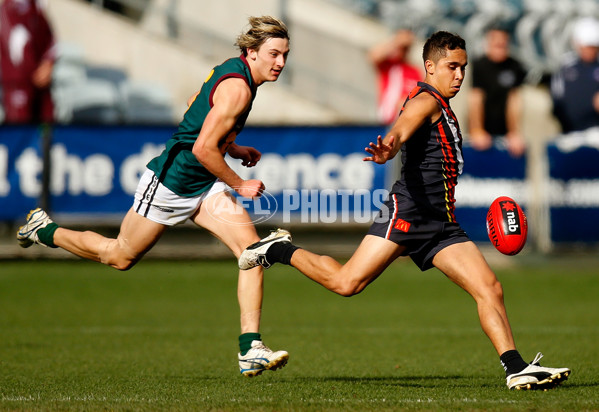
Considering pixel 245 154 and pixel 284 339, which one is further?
pixel 284 339

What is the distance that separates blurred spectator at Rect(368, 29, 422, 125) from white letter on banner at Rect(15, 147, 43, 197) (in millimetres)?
5312

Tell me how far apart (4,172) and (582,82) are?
8508mm

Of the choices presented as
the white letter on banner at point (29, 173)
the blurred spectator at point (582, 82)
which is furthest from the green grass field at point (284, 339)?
the blurred spectator at point (582, 82)

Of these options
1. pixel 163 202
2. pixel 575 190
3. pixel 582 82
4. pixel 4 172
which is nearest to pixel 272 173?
pixel 4 172

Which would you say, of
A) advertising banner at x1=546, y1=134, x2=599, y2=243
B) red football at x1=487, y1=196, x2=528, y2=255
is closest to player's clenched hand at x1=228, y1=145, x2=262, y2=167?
red football at x1=487, y1=196, x2=528, y2=255

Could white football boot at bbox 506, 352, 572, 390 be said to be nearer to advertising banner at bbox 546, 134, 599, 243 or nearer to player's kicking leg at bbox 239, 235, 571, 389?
player's kicking leg at bbox 239, 235, 571, 389

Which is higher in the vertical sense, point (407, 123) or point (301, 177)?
point (301, 177)

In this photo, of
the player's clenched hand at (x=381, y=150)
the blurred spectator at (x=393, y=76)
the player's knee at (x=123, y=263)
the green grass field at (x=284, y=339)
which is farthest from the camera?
the blurred spectator at (x=393, y=76)

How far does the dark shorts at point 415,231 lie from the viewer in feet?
21.1

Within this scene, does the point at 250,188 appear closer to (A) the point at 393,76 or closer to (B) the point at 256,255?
(B) the point at 256,255

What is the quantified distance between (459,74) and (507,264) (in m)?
8.73

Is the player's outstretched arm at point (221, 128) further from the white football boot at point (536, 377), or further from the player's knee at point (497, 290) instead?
the white football boot at point (536, 377)

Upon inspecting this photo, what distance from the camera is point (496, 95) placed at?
593 inches

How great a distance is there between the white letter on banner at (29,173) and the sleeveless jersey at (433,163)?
8.99m
